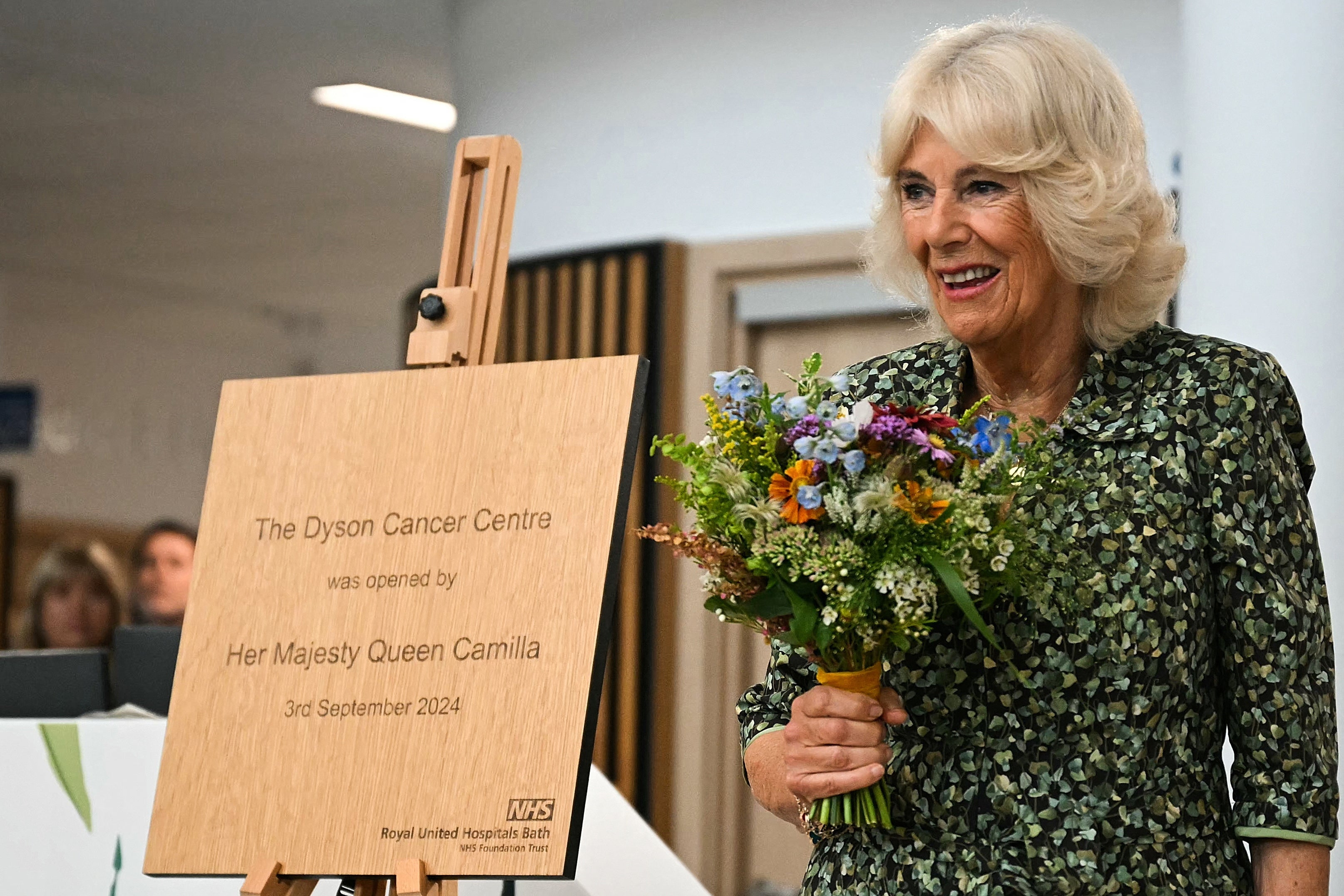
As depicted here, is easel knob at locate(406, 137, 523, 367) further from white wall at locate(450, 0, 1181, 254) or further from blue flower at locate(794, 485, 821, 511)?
white wall at locate(450, 0, 1181, 254)

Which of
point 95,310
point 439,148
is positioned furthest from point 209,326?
point 439,148

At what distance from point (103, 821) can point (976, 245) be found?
2261 millimetres

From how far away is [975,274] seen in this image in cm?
177

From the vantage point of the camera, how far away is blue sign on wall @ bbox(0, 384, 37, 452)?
34.8ft

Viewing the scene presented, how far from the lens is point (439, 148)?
7.46m

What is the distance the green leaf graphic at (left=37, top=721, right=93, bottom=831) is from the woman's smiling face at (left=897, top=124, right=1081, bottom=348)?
2.21 meters

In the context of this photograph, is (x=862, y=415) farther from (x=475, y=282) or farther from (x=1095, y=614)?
(x=475, y=282)

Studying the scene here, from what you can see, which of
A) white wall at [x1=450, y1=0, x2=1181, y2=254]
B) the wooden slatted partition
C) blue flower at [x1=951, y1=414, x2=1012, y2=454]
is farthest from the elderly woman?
the wooden slatted partition

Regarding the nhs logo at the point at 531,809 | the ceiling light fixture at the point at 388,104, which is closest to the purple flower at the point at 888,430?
the nhs logo at the point at 531,809

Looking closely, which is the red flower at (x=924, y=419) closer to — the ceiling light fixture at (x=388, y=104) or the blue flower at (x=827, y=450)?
the blue flower at (x=827, y=450)

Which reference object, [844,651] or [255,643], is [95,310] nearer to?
[255,643]

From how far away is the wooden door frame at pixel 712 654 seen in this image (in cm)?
525

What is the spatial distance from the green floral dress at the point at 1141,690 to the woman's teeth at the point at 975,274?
0.19 meters

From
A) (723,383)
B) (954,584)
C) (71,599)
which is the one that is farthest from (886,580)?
→ (71,599)
